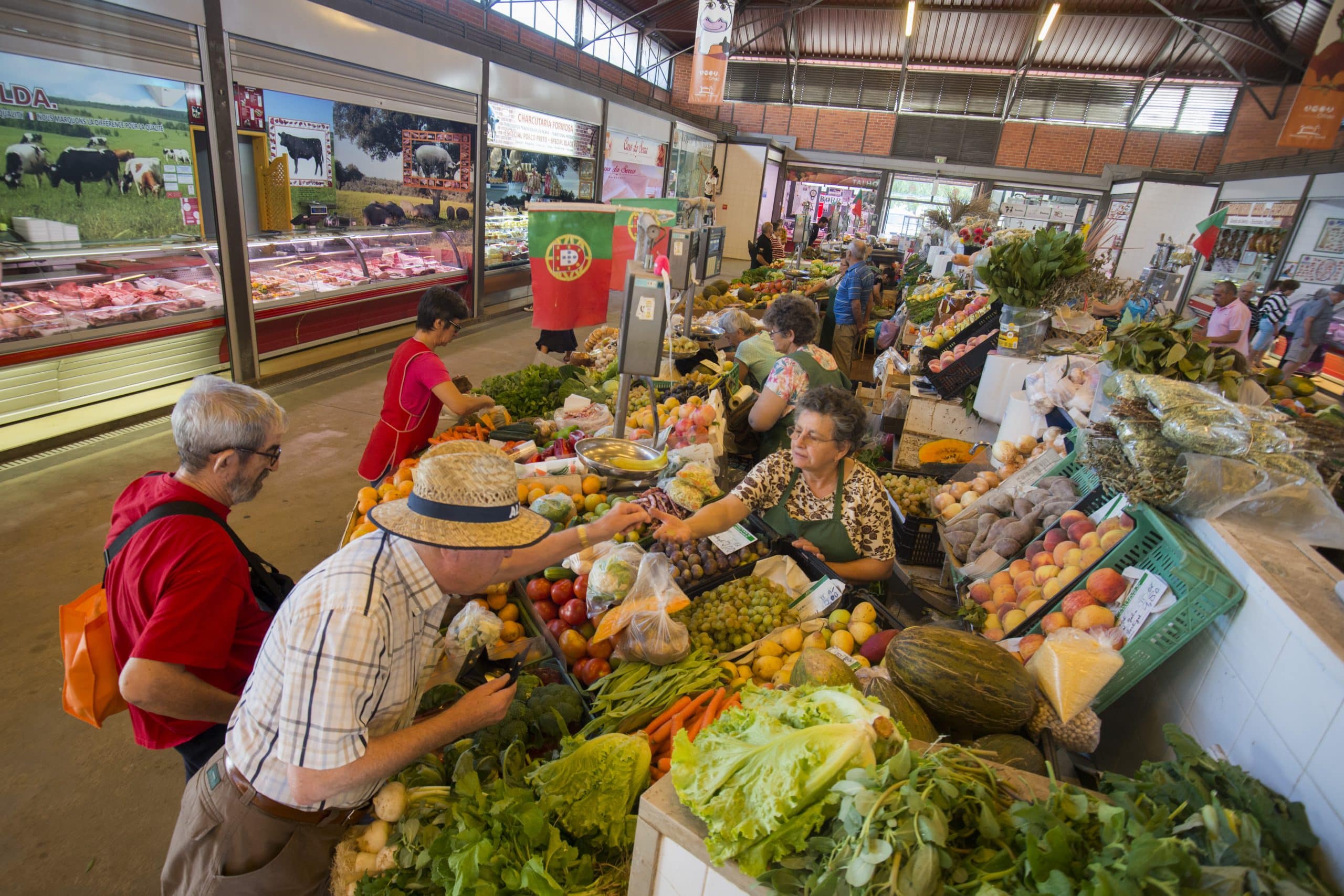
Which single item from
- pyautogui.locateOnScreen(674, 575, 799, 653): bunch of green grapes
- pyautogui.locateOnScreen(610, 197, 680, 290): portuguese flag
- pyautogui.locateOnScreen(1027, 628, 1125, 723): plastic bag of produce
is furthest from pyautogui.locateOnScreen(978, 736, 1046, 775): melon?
pyautogui.locateOnScreen(610, 197, 680, 290): portuguese flag

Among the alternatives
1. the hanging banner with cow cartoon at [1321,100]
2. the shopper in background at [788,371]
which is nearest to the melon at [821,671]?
the shopper in background at [788,371]

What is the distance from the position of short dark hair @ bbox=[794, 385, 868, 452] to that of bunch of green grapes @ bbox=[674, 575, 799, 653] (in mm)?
750

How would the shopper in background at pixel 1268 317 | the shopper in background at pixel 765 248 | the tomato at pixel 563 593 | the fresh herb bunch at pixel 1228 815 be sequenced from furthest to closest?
the shopper in background at pixel 765 248 → the shopper in background at pixel 1268 317 → the tomato at pixel 563 593 → the fresh herb bunch at pixel 1228 815

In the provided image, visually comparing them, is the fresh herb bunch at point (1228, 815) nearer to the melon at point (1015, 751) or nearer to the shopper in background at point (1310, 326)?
the melon at point (1015, 751)

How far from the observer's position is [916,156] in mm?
23234

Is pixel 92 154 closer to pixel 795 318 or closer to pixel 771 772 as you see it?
pixel 795 318

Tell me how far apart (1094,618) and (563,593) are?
2.02 m

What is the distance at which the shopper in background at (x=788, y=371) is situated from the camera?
14.1 feet

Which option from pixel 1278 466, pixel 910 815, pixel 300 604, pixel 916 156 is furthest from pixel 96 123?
pixel 916 156

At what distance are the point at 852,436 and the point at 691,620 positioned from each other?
1.07 metres

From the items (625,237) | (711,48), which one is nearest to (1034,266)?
(625,237)

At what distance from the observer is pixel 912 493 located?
444cm

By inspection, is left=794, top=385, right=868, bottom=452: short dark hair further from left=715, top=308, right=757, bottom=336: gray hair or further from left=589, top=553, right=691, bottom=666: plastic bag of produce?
left=715, top=308, right=757, bottom=336: gray hair

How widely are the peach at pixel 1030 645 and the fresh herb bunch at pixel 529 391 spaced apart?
153 inches
